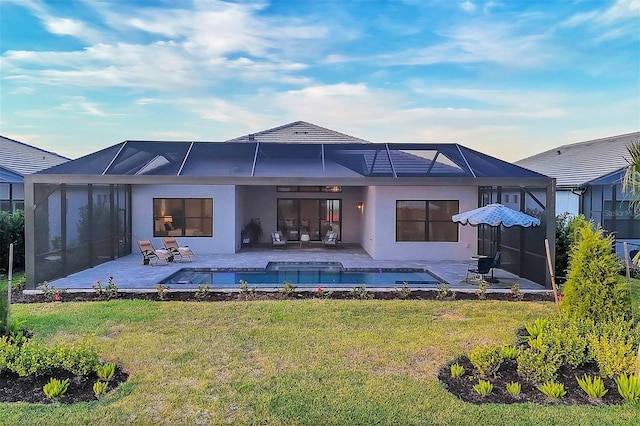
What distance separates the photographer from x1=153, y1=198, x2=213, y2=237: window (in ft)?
55.0

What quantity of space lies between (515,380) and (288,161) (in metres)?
8.98

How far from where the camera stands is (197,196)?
16.8 m

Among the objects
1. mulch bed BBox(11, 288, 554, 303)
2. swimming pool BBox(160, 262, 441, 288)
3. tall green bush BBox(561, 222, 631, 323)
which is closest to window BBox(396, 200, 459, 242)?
swimming pool BBox(160, 262, 441, 288)

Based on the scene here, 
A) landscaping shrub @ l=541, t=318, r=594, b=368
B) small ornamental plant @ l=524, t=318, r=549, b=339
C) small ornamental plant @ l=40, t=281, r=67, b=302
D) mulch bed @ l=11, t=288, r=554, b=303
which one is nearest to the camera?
landscaping shrub @ l=541, t=318, r=594, b=368

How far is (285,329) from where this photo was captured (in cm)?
698

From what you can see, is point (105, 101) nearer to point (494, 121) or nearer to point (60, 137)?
point (60, 137)

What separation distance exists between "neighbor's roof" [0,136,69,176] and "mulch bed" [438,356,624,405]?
1742cm

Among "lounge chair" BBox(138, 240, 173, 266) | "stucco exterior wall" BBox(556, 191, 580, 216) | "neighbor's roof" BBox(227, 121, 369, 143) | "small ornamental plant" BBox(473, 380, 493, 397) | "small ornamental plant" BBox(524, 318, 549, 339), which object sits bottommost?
"small ornamental plant" BBox(473, 380, 493, 397)

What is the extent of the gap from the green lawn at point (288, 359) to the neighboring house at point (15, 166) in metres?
8.72

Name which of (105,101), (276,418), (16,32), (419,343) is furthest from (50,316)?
(105,101)

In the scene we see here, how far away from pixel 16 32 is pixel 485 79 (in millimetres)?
14177

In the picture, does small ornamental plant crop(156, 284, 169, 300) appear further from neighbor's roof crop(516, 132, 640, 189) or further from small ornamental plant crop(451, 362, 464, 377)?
neighbor's roof crop(516, 132, 640, 189)

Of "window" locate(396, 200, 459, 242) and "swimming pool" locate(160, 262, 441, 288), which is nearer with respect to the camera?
"swimming pool" locate(160, 262, 441, 288)

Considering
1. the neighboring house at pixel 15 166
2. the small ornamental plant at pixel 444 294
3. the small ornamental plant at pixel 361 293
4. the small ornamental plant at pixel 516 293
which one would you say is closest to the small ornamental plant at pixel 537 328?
the small ornamental plant at pixel 444 294
